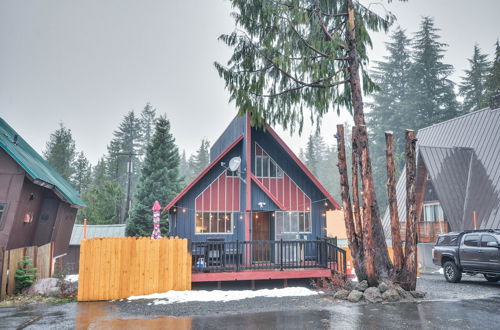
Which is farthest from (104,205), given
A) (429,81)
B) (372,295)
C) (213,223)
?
(429,81)

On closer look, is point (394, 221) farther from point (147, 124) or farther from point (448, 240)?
point (147, 124)

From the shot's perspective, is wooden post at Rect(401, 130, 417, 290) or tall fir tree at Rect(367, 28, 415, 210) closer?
wooden post at Rect(401, 130, 417, 290)

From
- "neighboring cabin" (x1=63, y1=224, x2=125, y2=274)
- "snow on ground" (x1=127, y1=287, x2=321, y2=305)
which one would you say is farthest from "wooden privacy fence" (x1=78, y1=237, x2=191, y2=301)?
"neighboring cabin" (x1=63, y1=224, x2=125, y2=274)

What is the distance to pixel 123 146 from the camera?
2448 inches

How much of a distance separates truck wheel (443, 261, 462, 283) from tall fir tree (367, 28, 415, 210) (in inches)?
1390

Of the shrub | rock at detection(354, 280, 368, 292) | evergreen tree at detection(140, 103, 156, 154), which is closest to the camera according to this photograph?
rock at detection(354, 280, 368, 292)

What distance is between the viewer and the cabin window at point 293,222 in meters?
18.3

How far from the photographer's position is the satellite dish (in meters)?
17.3

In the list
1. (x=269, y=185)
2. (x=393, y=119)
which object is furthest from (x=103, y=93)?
(x=269, y=185)

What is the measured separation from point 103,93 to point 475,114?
160m

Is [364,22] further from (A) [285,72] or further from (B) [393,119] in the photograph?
(B) [393,119]

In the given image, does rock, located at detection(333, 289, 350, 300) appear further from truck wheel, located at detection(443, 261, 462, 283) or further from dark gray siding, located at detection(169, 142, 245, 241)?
dark gray siding, located at detection(169, 142, 245, 241)

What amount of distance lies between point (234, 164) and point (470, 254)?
34.5 ft

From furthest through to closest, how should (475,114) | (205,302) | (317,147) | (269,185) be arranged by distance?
(317,147), (475,114), (269,185), (205,302)
